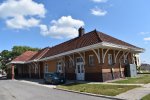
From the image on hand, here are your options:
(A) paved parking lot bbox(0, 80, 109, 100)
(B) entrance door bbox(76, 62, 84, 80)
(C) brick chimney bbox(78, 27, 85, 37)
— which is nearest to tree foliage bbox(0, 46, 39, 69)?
(C) brick chimney bbox(78, 27, 85, 37)

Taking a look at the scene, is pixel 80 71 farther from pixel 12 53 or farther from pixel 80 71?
pixel 12 53

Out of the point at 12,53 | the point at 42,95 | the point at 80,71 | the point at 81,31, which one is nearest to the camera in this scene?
the point at 42,95

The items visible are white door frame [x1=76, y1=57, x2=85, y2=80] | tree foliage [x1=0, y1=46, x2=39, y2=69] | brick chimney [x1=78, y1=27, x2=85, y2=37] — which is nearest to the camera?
white door frame [x1=76, y1=57, x2=85, y2=80]

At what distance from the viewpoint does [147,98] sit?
12281 millimetres

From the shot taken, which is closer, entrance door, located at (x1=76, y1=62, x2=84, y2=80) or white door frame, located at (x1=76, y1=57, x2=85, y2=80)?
white door frame, located at (x1=76, y1=57, x2=85, y2=80)

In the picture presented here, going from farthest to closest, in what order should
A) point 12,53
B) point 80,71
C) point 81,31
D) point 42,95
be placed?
point 12,53 < point 81,31 < point 80,71 < point 42,95

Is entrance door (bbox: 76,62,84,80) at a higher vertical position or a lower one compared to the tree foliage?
lower

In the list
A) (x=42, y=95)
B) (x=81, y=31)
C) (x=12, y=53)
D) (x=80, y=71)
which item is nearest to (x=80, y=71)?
(x=80, y=71)

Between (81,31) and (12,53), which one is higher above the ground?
(12,53)

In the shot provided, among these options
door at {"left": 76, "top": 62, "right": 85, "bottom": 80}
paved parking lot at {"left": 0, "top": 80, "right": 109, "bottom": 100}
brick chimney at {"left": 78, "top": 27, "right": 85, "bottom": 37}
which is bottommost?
paved parking lot at {"left": 0, "top": 80, "right": 109, "bottom": 100}

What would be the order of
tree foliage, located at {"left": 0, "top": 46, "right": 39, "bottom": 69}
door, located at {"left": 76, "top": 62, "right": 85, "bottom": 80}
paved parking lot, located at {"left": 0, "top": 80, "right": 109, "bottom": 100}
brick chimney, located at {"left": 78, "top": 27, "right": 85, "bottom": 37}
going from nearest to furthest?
paved parking lot, located at {"left": 0, "top": 80, "right": 109, "bottom": 100}
door, located at {"left": 76, "top": 62, "right": 85, "bottom": 80}
brick chimney, located at {"left": 78, "top": 27, "right": 85, "bottom": 37}
tree foliage, located at {"left": 0, "top": 46, "right": 39, "bottom": 69}

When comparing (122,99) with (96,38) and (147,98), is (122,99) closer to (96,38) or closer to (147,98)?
(147,98)

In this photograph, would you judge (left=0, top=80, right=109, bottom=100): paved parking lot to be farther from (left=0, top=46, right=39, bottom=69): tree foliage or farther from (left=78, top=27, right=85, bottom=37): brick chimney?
(left=0, top=46, right=39, bottom=69): tree foliage

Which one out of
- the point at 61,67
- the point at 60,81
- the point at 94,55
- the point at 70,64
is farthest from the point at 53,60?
the point at 94,55
